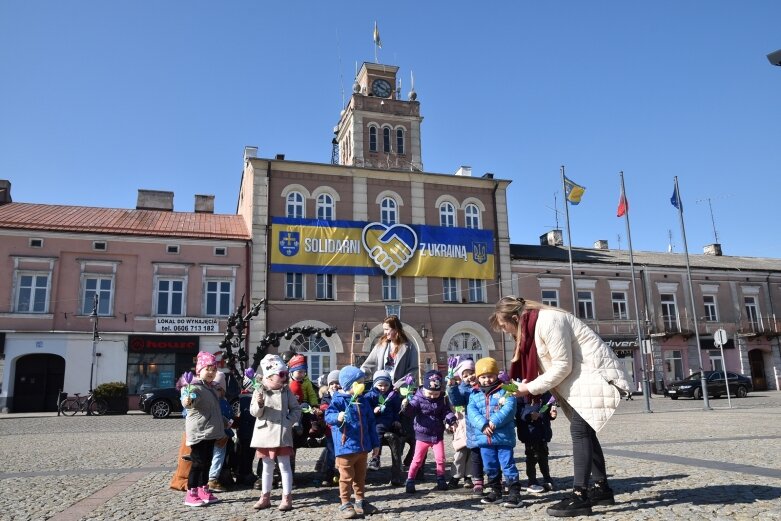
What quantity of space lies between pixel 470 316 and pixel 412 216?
5.92 metres

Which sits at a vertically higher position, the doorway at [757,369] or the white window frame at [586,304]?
the white window frame at [586,304]

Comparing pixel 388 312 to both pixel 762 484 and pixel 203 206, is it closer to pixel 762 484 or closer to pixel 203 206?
pixel 203 206


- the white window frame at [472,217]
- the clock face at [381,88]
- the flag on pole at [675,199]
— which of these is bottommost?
the flag on pole at [675,199]

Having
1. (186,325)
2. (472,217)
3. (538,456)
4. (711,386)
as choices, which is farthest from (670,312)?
(538,456)

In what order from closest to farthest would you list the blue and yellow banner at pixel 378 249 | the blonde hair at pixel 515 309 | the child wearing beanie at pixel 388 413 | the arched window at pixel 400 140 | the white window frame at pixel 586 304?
1. the blonde hair at pixel 515 309
2. the child wearing beanie at pixel 388 413
3. the blue and yellow banner at pixel 378 249
4. the white window frame at pixel 586 304
5. the arched window at pixel 400 140

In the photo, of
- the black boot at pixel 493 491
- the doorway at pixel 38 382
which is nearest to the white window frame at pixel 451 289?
the doorway at pixel 38 382

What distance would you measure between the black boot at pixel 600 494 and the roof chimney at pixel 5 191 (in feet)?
105

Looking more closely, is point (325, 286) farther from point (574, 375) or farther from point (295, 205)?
point (574, 375)

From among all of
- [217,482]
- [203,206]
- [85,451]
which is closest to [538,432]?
[217,482]

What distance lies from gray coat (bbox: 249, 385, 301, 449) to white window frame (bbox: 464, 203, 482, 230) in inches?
1036

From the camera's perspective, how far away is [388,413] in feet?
23.3

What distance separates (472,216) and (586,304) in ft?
27.1

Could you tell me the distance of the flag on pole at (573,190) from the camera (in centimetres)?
2822

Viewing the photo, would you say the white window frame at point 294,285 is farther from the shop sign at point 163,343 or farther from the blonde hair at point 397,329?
the blonde hair at point 397,329
